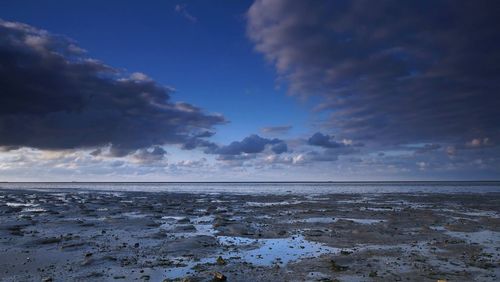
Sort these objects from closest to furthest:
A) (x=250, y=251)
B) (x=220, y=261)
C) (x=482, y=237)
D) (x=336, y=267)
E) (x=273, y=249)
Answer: (x=336, y=267)
(x=220, y=261)
(x=250, y=251)
(x=273, y=249)
(x=482, y=237)

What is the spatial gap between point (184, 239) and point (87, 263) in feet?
19.4

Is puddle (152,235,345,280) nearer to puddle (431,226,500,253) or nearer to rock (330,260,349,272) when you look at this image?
rock (330,260,349,272)

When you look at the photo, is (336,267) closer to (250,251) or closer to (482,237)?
(250,251)

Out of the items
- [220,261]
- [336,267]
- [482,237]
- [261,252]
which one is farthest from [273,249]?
[482,237]

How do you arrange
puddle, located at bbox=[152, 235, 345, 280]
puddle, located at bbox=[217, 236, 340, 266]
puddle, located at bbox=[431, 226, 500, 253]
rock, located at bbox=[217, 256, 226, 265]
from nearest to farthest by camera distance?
1. puddle, located at bbox=[152, 235, 345, 280]
2. rock, located at bbox=[217, 256, 226, 265]
3. puddle, located at bbox=[217, 236, 340, 266]
4. puddle, located at bbox=[431, 226, 500, 253]

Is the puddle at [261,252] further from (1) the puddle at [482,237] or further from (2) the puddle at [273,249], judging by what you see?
(1) the puddle at [482,237]

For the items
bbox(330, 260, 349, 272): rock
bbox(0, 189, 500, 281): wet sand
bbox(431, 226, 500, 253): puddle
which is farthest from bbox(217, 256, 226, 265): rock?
bbox(431, 226, 500, 253): puddle

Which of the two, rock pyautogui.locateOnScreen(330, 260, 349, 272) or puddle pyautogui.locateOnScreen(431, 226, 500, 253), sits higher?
puddle pyautogui.locateOnScreen(431, 226, 500, 253)

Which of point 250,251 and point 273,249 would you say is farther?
point 273,249

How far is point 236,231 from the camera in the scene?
21906mm

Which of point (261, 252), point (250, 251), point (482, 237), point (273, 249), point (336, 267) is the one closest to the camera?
point (336, 267)

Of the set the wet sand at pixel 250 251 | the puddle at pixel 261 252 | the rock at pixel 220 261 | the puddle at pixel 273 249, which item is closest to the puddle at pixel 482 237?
the wet sand at pixel 250 251

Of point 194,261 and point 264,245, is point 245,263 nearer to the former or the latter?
point 194,261

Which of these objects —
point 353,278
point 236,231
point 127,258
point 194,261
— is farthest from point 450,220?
point 127,258
